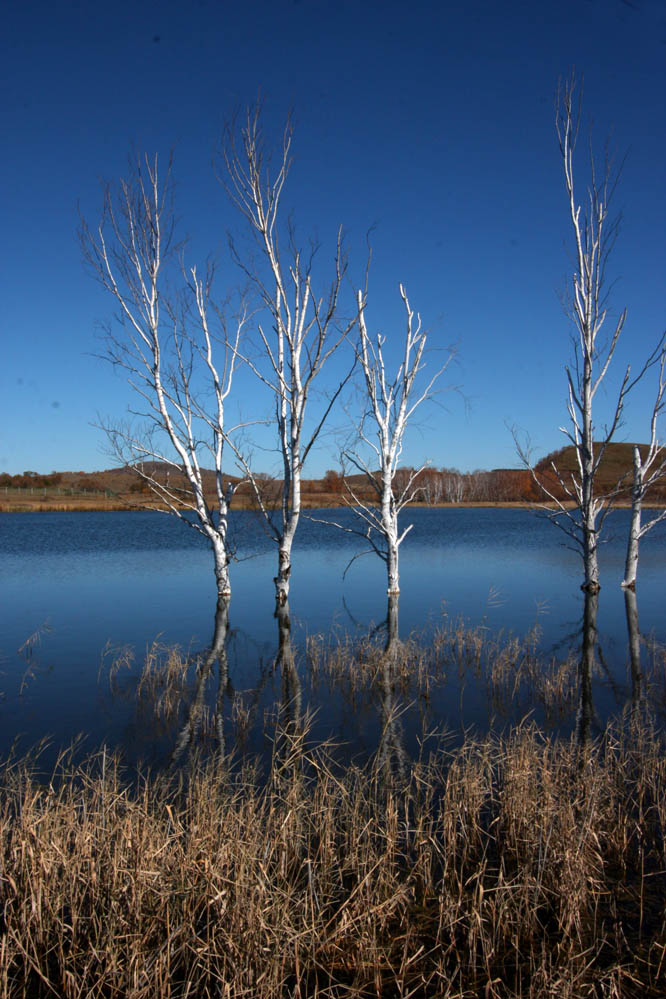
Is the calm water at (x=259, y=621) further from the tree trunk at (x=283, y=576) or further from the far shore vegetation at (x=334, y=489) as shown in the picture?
the far shore vegetation at (x=334, y=489)

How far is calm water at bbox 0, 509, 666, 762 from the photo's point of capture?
788 cm

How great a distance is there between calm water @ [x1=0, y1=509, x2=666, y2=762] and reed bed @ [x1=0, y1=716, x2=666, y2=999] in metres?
2.53

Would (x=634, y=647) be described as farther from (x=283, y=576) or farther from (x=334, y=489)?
(x=334, y=489)

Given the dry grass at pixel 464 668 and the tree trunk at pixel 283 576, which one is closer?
the dry grass at pixel 464 668

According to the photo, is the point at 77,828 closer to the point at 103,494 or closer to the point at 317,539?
the point at 317,539

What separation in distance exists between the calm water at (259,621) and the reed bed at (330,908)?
2.53 meters

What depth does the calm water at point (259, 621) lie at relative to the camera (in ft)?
25.8

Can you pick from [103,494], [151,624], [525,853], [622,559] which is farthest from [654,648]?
[103,494]

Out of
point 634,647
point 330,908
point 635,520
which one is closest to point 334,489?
point 635,520

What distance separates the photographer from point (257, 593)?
722 inches

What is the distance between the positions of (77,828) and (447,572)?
62.3 feet

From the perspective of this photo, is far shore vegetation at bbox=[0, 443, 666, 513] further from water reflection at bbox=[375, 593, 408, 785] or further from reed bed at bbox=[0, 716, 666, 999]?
reed bed at bbox=[0, 716, 666, 999]

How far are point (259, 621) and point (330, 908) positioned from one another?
34.4 feet

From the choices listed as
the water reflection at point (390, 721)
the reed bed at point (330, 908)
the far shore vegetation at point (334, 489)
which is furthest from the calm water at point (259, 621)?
the far shore vegetation at point (334, 489)
